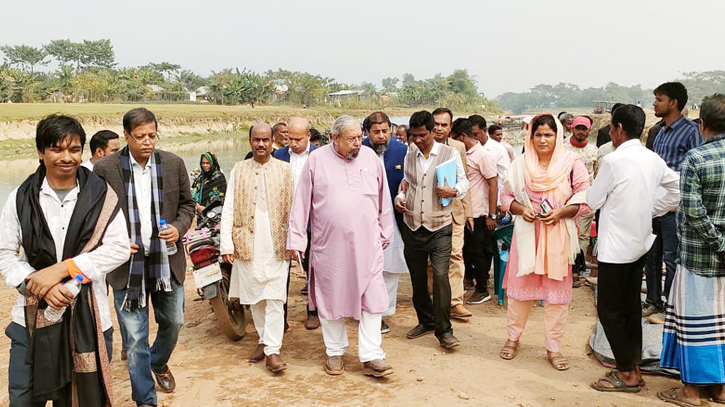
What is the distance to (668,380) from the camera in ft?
13.1

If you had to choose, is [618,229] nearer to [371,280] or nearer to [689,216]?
[689,216]

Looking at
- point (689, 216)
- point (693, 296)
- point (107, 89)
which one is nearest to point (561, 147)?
point (689, 216)

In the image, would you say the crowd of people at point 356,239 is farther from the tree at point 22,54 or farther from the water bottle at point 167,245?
the tree at point 22,54

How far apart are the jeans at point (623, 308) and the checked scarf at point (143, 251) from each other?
2.86m

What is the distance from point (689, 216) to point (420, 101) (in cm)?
7303

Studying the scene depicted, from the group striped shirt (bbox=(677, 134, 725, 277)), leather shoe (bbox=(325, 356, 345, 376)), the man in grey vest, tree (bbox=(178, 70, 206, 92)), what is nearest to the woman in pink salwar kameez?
the man in grey vest

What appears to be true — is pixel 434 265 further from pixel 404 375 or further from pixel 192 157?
pixel 192 157

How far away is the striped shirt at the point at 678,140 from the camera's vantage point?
4891 mm

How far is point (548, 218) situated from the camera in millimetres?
4270

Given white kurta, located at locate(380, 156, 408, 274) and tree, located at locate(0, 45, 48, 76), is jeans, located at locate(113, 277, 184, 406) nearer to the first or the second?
white kurta, located at locate(380, 156, 408, 274)

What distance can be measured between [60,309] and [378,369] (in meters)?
2.13

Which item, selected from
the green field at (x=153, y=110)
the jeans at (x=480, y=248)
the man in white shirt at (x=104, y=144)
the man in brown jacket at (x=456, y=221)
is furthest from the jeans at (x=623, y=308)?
the green field at (x=153, y=110)

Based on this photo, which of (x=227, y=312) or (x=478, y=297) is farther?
(x=478, y=297)

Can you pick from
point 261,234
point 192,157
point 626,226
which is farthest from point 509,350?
point 192,157
